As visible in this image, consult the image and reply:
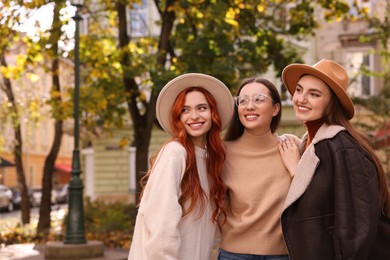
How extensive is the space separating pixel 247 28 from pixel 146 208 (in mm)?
13758

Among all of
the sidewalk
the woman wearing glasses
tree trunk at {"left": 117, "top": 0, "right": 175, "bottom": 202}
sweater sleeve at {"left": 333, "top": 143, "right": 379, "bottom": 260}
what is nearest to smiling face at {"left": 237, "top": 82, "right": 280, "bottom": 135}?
the woman wearing glasses

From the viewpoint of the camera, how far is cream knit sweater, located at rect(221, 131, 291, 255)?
452cm

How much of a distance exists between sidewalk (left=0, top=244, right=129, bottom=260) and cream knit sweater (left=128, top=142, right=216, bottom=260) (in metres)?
8.79

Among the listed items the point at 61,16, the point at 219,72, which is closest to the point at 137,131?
the point at 219,72

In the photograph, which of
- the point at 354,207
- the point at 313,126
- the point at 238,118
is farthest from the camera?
the point at 238,118

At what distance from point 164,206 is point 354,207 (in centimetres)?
101

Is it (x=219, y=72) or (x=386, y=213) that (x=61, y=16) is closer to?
(x=219, y=72)

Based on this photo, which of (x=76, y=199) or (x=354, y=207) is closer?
(x=354, y=207)

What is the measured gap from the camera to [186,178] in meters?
4.40

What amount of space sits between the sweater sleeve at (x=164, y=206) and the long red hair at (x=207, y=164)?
0.22ft

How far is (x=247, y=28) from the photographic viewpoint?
1769cm

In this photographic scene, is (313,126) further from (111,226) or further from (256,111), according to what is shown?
(111,226)

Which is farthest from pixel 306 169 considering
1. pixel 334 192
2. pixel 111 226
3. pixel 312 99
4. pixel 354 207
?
pixel 111 226

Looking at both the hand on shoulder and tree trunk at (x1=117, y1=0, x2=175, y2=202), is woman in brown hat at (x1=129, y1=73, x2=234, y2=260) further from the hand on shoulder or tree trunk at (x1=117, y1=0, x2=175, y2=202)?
tree trunk at (x1=117, y1=0, x2=175, y2=202)
